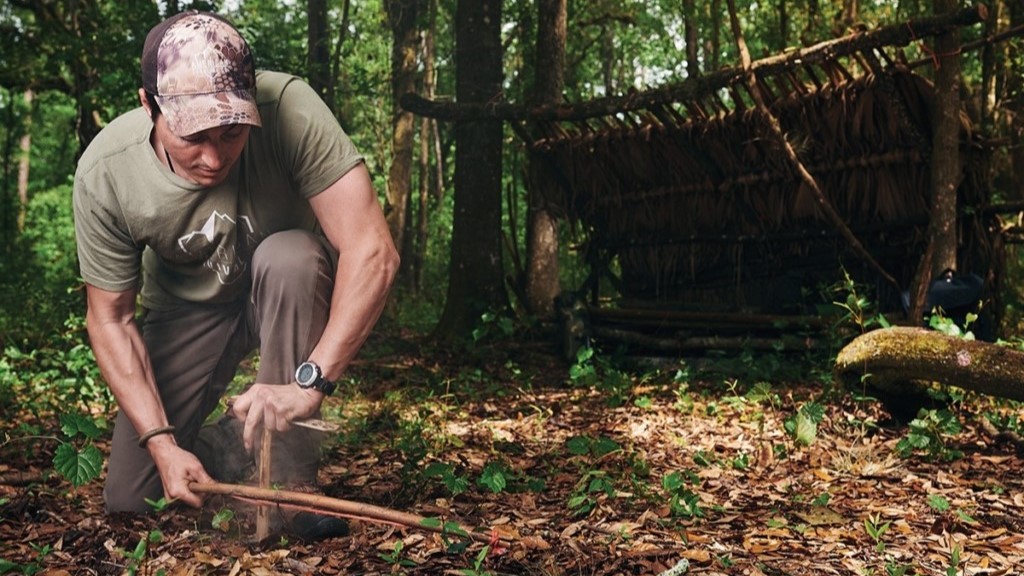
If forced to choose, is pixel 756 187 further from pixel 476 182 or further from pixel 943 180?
pixel 476 182

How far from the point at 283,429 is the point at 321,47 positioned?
34.1 ft

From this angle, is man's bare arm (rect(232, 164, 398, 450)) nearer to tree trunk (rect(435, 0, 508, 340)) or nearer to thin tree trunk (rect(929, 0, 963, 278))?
thin tree trunk (rect(929, 0, 963, 278))

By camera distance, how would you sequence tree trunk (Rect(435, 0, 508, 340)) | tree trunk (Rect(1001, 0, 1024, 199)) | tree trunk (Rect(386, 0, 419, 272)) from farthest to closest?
1. tree trunk (Rect(386, 0, 419, 272))
2. tree trunk (Rect(1001, 0, 1024, 199))
3. tree trunk (Rect(435, 0, 508, 340))

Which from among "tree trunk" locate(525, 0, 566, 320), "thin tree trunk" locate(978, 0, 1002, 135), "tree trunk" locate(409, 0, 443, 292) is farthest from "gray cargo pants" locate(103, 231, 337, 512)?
"tree trunk" locate(409, 0, 443, 292)

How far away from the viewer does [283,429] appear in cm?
308

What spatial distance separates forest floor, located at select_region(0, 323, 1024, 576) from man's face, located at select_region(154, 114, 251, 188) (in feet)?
3.69

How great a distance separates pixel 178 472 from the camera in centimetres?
322

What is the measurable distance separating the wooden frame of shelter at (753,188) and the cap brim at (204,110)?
13.6 ft

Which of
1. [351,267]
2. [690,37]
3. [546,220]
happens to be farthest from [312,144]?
[690,37]

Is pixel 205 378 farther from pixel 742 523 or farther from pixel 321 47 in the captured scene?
pixel 321 47

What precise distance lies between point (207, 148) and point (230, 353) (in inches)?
Answer: 43.4

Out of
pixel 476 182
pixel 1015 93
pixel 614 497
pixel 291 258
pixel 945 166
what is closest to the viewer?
pixel 291 258

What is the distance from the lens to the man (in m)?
3.01

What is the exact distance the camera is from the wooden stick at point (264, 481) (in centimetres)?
303
